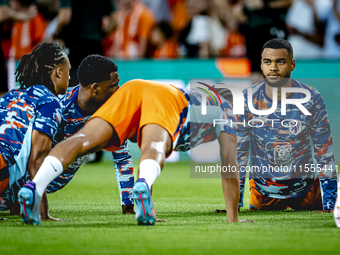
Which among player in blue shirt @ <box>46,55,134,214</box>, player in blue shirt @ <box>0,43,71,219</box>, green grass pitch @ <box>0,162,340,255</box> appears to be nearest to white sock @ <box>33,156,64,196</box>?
green grass pitch @ <box>0,162,340,255</box>

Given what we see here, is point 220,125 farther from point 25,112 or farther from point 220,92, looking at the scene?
point 25,112

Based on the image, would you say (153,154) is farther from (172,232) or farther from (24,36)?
(24,36)

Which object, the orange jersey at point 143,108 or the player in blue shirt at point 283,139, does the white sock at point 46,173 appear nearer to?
the orange jersey at point 143,108

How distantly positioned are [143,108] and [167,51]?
676cm

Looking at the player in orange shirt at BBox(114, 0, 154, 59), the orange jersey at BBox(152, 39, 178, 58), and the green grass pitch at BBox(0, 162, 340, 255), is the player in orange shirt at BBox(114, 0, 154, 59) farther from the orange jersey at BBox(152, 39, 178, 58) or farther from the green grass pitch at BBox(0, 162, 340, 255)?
the green grass pitch at BBox(0, 162, 340, 255)

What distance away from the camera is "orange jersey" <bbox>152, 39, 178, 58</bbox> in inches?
398

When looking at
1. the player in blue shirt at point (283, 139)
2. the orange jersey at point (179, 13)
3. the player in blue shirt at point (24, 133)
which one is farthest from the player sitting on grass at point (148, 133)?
the orange jersey at point (179, 13)

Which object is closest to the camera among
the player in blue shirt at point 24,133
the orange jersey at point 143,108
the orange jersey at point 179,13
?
the orange jersey at point 143,108

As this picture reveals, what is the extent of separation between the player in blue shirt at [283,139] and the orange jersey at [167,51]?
18.9 ft

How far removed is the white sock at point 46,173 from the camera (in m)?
3.19

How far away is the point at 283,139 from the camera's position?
14.2ft

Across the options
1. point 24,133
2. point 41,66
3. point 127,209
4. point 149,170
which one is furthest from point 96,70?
point 127,209

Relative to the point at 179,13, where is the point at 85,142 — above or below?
below

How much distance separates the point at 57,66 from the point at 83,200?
1.65 m
